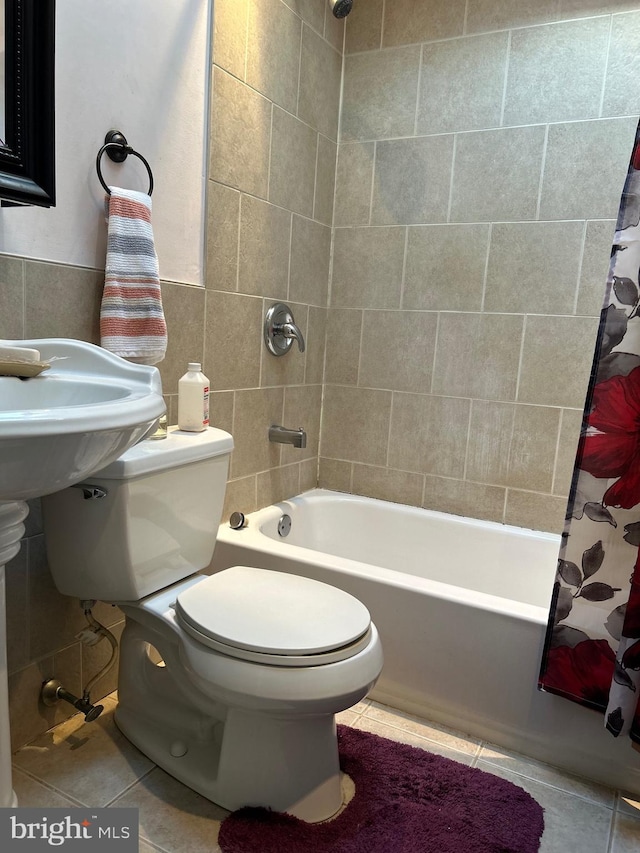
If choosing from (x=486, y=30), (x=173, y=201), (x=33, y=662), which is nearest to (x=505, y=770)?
(x=33, y=662)

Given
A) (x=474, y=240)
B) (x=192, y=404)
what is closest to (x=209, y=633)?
(x=192, y=404)

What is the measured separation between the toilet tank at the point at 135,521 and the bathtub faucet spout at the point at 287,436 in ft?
1.86

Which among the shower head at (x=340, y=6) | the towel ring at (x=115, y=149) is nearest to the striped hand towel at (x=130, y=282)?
the towel ring at (x=115, y=149)

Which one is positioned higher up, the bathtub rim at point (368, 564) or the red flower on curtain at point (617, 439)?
the red flower on curtain at point (617, 439)

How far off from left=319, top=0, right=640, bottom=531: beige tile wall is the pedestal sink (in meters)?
1.33

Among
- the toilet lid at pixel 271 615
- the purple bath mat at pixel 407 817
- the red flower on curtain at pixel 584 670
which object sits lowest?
the purple bath mat at pixel 407 817

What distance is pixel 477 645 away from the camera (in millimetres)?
1686

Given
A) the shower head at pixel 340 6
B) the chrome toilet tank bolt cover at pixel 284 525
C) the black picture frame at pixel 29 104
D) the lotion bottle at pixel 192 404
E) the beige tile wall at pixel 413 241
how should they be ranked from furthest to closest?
the chrome toilet tank bolt cover at pixel 284 525, the beige tile wall at pixel 413 241, the shower head at pixel 340 6, the lotion bottle at pixel 192 404, the black picture frame at pixel 29 104

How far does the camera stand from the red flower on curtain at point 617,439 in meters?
1.43

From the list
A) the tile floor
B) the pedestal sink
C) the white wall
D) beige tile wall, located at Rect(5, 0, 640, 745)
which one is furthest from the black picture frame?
the tile floor

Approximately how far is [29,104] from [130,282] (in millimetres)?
418

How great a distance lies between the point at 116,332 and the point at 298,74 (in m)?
1.27

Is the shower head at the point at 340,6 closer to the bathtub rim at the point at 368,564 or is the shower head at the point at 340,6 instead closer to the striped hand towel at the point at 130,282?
the striped hand towel at the point at 130,282

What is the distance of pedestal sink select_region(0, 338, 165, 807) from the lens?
83 centimetres
